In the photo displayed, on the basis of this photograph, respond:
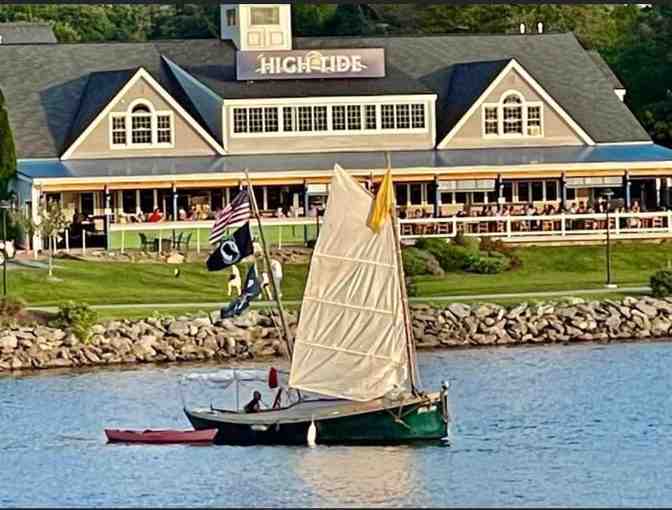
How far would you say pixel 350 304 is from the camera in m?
45.7

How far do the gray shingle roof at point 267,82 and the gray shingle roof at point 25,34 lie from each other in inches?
547

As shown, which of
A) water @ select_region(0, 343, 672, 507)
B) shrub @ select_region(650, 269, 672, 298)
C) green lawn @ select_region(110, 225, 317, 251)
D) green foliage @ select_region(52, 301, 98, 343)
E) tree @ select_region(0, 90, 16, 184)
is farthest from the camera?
tree @ select_region(0, 90, 16, 184)

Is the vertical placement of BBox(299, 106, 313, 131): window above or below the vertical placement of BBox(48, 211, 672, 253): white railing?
above

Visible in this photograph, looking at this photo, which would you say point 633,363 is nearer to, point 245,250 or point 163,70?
point 245,250

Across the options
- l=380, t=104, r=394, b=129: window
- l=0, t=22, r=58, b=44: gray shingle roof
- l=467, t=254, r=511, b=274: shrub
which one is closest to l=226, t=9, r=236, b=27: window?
l=380, t=104, r=394, b=129: window

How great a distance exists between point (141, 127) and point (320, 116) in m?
5.86

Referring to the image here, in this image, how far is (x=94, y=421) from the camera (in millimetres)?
47438

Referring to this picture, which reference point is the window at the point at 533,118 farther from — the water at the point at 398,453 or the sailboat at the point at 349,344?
the sailboat at the point at 349,344

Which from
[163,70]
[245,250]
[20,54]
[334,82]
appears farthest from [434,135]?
[245,250]

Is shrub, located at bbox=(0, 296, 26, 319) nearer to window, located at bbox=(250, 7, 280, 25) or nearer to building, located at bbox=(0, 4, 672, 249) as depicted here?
building, located at bbox=(0, 4, 672, 249)

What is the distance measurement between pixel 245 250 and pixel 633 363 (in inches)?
476

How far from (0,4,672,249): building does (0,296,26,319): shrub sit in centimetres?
1078

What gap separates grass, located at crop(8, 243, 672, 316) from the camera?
6119 centimetres

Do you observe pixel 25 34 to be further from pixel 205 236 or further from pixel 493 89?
pixel 205 236
